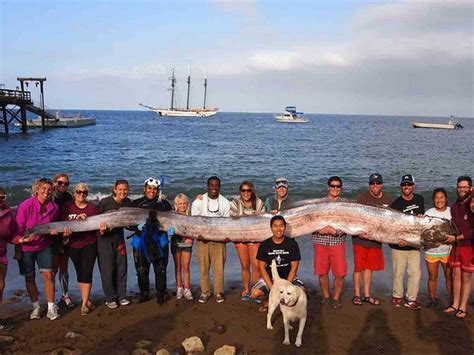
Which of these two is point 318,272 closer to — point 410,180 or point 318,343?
point 318,343

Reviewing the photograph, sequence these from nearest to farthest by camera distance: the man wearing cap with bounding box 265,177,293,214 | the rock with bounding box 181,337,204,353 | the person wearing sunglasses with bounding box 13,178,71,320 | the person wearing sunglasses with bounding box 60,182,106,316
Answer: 1. the rock with bounding box 181,337,204,353
2. the person wearing sunglasses with bounding box 13,178,71,320
3. the person wearing sunglasses with bounding box 60,182,106,316
4. the man wearing cap with bounding box 265,177,293,214

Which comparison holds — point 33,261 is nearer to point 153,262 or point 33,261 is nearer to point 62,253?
point 62,253

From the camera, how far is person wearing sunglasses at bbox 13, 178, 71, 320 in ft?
19.4

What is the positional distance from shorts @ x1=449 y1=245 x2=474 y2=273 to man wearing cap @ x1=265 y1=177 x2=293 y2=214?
2.42 meters

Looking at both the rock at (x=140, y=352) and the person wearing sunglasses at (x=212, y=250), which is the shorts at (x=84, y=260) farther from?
the rock at (x=140, y=352)

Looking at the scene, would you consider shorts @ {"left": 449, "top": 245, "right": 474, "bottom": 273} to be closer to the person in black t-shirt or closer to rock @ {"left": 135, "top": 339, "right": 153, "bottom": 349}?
the person in black t-shirt

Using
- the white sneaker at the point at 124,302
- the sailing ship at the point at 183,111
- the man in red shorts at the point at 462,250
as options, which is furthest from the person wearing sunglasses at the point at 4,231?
the sailing ship at the point at 183,111

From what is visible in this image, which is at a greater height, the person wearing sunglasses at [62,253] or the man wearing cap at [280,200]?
the man wearing cap at [280,200]

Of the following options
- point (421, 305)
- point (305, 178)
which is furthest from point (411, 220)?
point (305, 178)

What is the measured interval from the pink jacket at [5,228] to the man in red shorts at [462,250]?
5895 millimetres

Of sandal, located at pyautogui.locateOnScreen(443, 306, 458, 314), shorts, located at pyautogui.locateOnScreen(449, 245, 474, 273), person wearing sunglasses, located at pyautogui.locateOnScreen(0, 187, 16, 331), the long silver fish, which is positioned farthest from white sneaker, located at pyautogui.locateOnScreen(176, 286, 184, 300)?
shorts, located at pyautogui.locateOnScreen(449, 245, 474, 273)

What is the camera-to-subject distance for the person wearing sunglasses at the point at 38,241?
5.92 m

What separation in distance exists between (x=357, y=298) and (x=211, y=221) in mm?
2502

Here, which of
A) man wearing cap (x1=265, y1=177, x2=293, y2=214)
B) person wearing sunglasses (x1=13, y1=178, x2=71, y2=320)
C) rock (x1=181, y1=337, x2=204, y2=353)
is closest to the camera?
rock (x1=181, y1=337, x2=204, y2=353)
